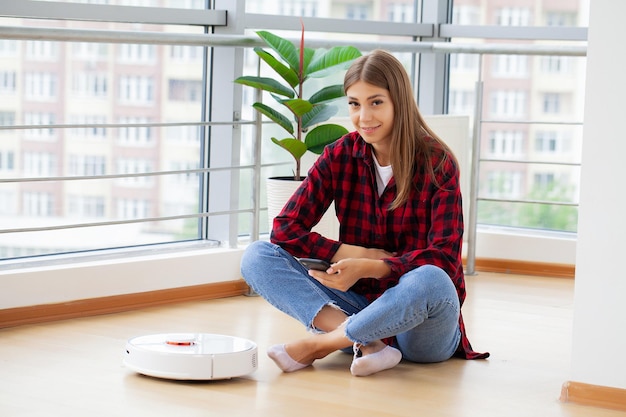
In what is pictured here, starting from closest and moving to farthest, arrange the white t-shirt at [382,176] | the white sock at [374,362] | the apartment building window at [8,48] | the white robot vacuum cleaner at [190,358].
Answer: the white robot vacuum cleaner at [190,358] < the white sock at [374,362] < the white t-shirt at [382,176] < the apartment building window at [8,48]

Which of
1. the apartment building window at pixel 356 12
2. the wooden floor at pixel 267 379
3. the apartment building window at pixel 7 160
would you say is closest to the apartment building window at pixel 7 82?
the apartment building window at pixel 7 160

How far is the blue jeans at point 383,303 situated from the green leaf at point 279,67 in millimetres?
749

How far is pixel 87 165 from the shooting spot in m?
2.98

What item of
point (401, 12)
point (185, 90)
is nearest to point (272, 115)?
point (185, 90)

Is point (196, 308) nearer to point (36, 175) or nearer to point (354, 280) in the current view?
point (36, 175)

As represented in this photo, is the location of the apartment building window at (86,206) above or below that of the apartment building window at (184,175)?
below

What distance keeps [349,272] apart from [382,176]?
11.3 inches

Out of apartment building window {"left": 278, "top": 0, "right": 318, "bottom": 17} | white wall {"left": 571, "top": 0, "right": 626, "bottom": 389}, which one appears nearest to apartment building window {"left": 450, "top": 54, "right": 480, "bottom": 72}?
apartment building window {"left": 278, "top": 0, "right": 318, "bottom": 17}

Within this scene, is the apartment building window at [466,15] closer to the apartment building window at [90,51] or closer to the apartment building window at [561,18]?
the apartment building window at [561,18]

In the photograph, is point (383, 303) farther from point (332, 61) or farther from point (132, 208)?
point (132, 208)

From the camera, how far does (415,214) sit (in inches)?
89.1

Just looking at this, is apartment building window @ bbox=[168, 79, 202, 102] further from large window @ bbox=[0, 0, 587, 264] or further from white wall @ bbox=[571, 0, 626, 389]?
white wall @ bbox=[571, 0, 626, 389]

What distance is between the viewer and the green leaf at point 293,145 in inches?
114

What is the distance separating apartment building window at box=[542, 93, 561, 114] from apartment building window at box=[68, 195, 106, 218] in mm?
1655
